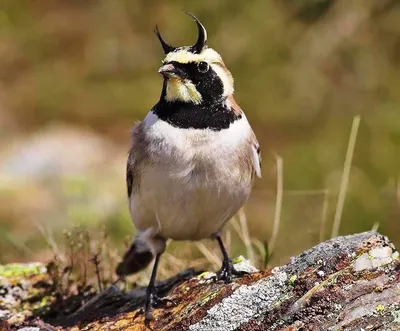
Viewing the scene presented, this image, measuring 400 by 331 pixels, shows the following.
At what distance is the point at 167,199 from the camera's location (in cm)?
401

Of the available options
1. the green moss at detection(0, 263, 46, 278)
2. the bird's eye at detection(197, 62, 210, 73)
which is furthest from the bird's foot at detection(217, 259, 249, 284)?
the green moss at detection(0, 263, 46, 278)

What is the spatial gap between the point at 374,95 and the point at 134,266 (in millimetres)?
4779

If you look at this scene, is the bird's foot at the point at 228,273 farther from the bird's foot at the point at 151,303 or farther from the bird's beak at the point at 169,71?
the bird's beak at the point at 169,71

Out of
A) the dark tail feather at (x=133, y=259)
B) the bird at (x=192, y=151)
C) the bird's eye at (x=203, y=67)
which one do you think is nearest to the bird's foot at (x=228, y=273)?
the bird at (x=192, y=151)

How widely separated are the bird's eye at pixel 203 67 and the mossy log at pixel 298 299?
3.05 feet

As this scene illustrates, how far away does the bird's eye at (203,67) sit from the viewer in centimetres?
405

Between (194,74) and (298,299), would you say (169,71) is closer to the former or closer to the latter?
(194,74)

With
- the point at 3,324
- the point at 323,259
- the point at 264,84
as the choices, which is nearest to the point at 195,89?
the point at 323,259

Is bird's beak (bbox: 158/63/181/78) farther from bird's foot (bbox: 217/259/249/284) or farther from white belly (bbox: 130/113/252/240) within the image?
bird's foot (bbox: 217/259/249/284)

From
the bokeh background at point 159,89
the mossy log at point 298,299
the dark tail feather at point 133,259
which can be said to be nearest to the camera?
the mossy log at point 298,299

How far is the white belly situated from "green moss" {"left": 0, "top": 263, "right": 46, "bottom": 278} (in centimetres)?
86

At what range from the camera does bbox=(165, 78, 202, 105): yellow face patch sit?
402 cm

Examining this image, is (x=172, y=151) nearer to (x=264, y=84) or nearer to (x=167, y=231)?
(x=167, y=231)

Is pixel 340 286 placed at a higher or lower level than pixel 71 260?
lower
